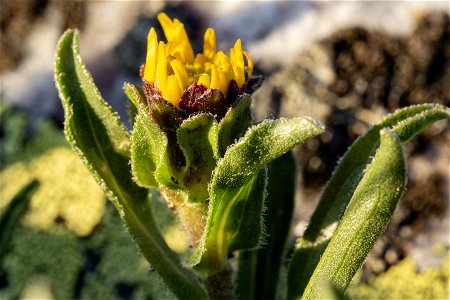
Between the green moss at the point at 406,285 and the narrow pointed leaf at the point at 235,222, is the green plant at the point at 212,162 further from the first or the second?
the green moss at the point at 406,285

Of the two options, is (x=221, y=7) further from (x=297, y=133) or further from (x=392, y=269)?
(x=297, y=133)

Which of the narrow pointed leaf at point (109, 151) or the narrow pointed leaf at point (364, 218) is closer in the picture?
the narrow pointed leaf at point (364, 218)

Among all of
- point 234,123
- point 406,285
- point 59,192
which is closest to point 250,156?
point 234,123

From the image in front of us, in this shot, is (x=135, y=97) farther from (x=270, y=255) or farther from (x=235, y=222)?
(x=270, y=255)

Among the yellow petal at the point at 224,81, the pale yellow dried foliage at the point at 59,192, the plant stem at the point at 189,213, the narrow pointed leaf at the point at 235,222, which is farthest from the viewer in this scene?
the pale yellow dried foliage at the point at 59,192

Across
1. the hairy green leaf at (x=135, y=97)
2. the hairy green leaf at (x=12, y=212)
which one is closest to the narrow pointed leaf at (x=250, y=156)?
the hairy green leaf at (x=135, y=97)

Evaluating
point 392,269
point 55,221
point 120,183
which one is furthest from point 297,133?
point 55,221
